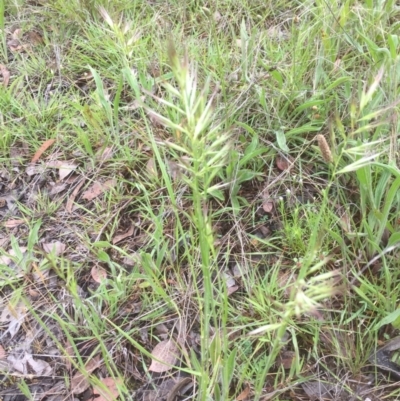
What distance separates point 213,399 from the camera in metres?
1.09

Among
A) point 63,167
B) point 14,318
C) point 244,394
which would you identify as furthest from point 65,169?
point 244,394

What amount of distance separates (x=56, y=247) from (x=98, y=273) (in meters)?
0.19

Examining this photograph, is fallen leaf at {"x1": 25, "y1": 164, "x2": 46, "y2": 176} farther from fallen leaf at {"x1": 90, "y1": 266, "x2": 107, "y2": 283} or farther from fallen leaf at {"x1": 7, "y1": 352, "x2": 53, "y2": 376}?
fallen leaf at {"x1": 7, "y1": 352, "x2": 53, "y2": 376}

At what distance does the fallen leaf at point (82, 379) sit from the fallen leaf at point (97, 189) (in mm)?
581

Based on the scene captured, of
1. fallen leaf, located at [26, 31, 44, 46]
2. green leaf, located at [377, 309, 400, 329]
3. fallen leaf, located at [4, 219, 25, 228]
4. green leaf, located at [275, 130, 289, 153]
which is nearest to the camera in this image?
green leaf, located at [377, 309, 400, 329]

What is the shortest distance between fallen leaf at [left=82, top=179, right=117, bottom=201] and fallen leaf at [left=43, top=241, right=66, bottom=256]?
194 millimetres

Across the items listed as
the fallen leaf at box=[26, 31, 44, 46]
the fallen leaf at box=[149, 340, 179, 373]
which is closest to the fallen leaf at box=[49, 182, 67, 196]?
the fallen leaf at box=[149, 340, 179, 373]

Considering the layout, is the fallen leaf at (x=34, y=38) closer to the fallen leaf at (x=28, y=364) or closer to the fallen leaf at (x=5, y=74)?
the fallen leaf at (x=5, y=74)

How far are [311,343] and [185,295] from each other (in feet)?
1.21

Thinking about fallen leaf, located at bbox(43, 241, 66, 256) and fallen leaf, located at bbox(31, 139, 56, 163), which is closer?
fallen leaf, located at bbox(43, 241, 66, 256)

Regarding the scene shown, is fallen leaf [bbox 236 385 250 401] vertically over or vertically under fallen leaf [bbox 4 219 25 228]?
under

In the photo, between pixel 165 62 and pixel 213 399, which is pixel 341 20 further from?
pixel 213 399

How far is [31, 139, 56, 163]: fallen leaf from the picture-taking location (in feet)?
5.86

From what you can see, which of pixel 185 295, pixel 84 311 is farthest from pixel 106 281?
pixel 185 295
